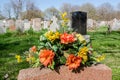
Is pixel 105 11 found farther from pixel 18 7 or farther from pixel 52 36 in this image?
pixel 52 36

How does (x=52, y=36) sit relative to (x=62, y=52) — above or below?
above

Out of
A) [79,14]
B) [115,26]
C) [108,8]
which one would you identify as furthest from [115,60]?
[108,8]

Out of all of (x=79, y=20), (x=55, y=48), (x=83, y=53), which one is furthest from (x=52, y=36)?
(x=79, y=20)

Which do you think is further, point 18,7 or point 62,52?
point 18,7

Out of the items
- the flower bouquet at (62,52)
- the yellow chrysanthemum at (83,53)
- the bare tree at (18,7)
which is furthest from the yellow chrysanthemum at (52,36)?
the bare tree at (18,7)

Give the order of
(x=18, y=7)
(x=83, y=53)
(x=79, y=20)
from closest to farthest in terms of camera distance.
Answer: (x=83, y=53) < (x=79, y=20) < (x=18, y=7)

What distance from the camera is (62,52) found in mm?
4742

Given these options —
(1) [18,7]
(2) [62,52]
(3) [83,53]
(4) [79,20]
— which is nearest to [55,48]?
(2) [62,52]

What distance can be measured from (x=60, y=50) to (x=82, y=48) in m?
0.33

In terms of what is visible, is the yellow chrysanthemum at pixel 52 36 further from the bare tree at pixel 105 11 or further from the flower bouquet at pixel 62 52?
the bare tree at pixel 105 11

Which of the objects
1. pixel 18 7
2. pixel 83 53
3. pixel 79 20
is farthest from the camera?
pixel 18 7

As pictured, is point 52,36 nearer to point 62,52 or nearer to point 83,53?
point 62,52

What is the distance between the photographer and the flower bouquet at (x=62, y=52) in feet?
15.0

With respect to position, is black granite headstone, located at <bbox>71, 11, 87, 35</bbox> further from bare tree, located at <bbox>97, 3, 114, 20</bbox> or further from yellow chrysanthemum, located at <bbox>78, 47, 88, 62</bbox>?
bare tree, located at <bbox>97, 3, 114, 20</bbox>
